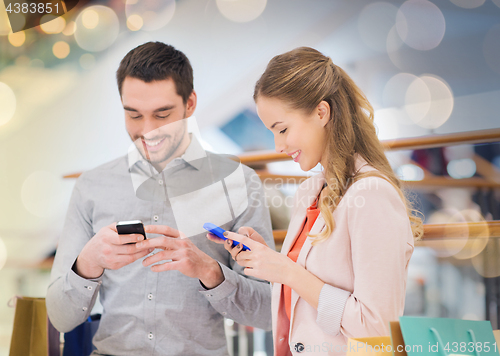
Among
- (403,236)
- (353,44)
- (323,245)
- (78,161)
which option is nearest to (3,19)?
(78,161)

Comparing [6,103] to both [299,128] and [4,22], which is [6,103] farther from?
[299,128]

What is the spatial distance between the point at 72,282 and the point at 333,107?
875mm

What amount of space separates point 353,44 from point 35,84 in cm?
154

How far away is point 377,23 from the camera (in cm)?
184

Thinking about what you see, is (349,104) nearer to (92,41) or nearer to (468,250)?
(468,250)

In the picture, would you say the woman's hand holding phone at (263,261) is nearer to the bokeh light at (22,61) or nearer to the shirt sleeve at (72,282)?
the shirt sleeve at (72,282)

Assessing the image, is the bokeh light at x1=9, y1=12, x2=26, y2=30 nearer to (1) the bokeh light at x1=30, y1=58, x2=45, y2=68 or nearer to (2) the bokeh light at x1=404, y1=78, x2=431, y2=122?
(1) the bokeh light at x1=30, y1=58, x2=45, y2=68

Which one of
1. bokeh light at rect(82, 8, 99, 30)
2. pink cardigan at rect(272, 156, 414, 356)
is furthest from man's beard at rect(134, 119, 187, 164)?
bokeh light at rect(82, 8, 99, 30)

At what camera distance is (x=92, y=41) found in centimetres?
174

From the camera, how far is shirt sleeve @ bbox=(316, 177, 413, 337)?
74 cm

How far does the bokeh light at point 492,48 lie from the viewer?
175cm

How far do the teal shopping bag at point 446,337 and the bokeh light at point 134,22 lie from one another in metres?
1.52

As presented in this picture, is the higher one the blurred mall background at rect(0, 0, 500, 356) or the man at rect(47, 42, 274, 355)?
the blurred mall background at rect(0, 0, 500, 356)

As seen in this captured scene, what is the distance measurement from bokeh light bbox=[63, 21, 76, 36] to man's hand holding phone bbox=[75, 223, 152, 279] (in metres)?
1.21
